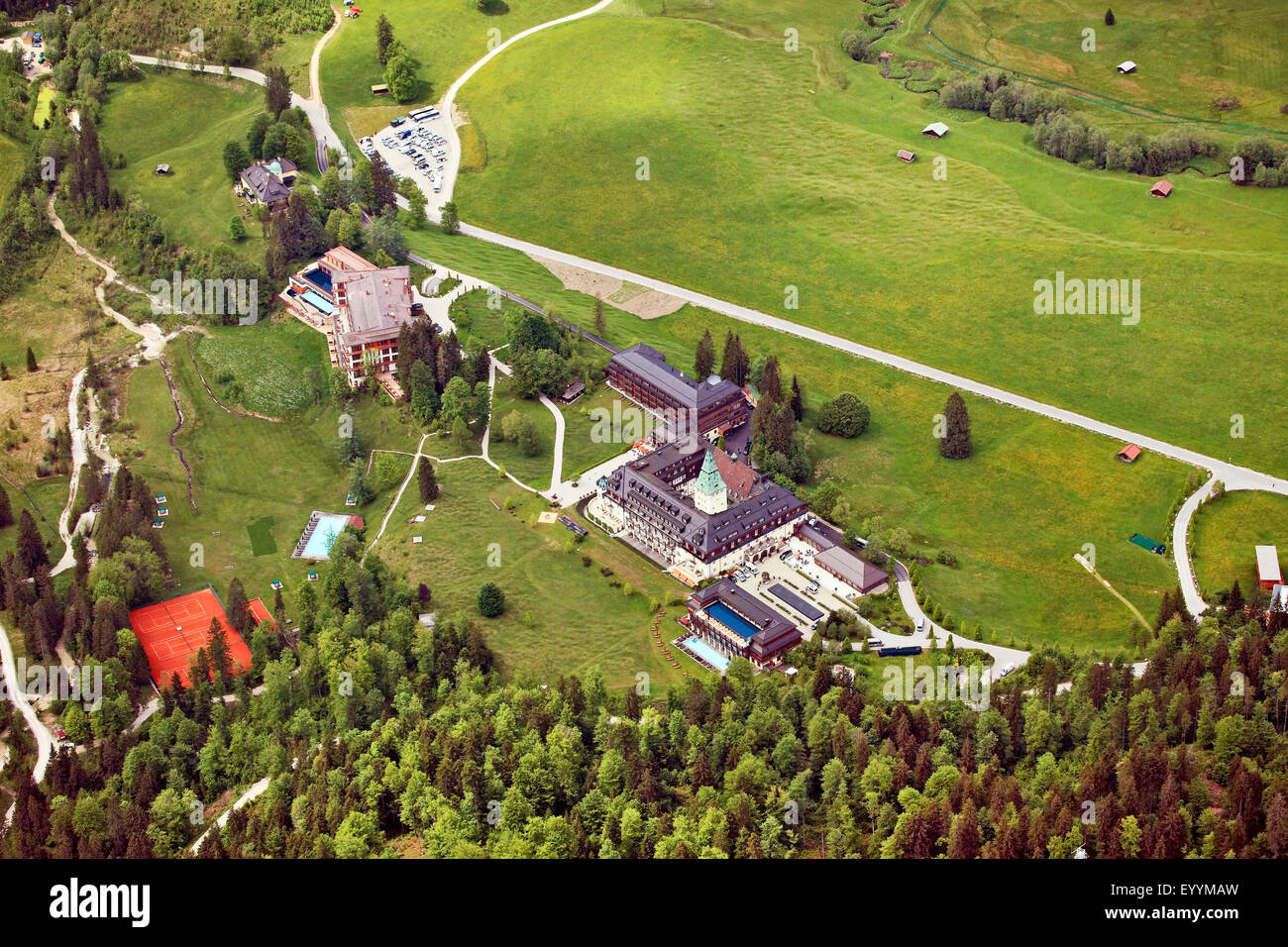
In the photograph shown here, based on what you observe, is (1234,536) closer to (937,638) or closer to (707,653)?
(937,638)

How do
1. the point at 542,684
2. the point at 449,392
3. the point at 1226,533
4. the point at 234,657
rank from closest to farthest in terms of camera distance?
the point at 542,684 < the point at 234,657 < the point at 1226,533 < the point at 449,392

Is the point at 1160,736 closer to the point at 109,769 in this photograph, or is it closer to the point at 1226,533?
the point at 1226,533

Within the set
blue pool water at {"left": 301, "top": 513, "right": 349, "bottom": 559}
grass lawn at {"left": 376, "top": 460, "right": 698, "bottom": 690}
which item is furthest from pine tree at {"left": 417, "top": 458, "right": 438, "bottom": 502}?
blue pool water at {"left": 301, "top": 513, "right": 349, "bottom": 559}

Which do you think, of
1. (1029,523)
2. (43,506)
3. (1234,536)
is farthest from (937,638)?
(43,506)

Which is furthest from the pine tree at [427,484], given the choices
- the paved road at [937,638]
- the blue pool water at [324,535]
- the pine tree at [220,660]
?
the paved road at [937,638]

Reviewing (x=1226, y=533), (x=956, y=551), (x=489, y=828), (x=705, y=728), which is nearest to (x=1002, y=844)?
(x=705, y=728)
